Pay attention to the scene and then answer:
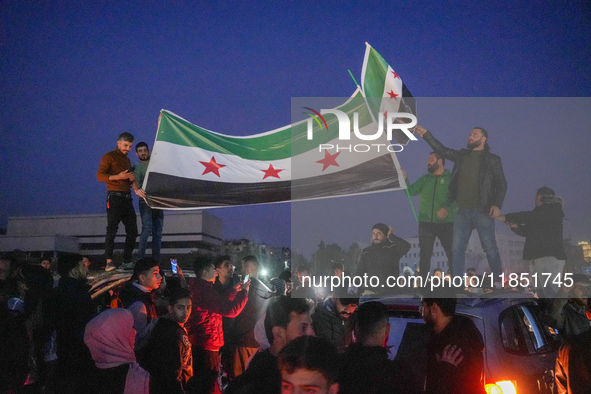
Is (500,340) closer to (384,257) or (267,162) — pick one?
(384,257)

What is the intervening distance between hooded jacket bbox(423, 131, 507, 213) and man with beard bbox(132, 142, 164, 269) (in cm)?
375

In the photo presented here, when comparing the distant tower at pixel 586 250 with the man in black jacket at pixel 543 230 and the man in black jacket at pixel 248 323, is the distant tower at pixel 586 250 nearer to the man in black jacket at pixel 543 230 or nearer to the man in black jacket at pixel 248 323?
the man in black jacket at pixel 543 230

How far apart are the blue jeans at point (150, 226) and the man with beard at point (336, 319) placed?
7.87ft

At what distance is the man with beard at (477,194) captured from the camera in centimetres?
488

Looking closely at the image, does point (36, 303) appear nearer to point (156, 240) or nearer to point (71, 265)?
point (71, 265)

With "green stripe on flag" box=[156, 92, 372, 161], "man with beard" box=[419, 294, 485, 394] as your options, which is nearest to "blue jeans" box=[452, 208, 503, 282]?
"man with beard" box=[419, 294, 485, 394]

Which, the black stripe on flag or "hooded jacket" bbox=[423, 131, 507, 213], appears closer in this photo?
"hooded jacket" bbox=[423, 131, 507, 213]

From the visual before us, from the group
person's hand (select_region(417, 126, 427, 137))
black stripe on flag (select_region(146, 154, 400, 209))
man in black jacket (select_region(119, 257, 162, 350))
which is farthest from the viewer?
black stripe on flag (select_region(146, 154, 400, 209))

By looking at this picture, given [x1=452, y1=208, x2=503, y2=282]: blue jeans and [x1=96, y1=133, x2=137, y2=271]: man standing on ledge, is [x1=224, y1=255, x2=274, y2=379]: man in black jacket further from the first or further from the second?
[x1=452, y1=208, x2=503, y2=282]: blue jeans

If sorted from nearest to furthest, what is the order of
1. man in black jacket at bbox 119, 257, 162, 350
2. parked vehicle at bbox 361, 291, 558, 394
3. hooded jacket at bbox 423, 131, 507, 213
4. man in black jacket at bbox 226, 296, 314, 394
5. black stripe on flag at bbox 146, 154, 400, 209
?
man in black jacket at bbox 226, 296, 314, 394 < parked vehicle at bbox 361, 291, 558, 394 < man in black jacket at bbox 119, 257, 162, 350 < hooded jacket at bbox 423, 131, 507, 213 < black stripe on flag at bbox 146, 154, 400, 209

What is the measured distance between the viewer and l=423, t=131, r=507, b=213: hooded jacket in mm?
4875

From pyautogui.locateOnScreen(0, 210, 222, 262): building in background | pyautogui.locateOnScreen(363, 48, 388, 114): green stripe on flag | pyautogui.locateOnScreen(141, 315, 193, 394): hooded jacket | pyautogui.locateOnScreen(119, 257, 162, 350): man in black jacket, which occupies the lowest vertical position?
pyautogui.locateOnScreen(141, 315, 193, 394): hooded jacket

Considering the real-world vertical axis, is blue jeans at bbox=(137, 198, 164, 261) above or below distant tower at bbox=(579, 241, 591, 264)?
above

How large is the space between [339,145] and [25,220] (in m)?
76.2
